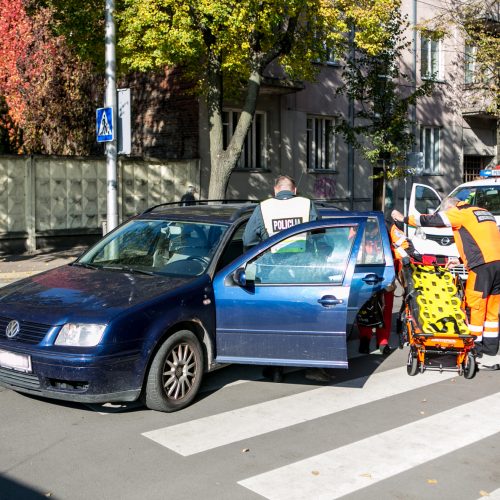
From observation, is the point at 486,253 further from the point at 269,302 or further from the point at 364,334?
the point at 269,302

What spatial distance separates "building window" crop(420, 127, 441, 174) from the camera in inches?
1090

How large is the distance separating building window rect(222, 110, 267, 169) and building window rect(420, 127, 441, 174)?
8.54m

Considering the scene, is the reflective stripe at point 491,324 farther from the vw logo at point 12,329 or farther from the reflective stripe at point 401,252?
the vw logo at point 12,329

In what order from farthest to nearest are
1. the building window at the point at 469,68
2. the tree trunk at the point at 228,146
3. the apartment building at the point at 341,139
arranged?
the building window at the point at 469,68 → the apartment building at the point at 341,139 → the tree trunk at the point at 228,146

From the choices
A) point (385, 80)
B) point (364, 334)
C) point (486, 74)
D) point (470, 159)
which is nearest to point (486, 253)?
point (364, 334)

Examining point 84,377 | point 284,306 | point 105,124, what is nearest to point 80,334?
Answer: point 84,377

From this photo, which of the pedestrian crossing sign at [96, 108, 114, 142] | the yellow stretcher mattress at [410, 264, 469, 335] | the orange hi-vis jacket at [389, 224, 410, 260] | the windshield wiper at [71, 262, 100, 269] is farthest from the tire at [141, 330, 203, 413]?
the pedestrian crossing sign at [96, 108, 114, 142]

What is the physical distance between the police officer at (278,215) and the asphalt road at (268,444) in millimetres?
1370

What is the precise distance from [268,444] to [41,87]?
20053 mm

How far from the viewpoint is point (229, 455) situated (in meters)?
4.64

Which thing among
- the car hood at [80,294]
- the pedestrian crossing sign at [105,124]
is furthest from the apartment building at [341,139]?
the car hood at [80,294]

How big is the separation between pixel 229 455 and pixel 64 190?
14.6 meters

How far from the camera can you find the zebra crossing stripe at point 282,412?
4.93m

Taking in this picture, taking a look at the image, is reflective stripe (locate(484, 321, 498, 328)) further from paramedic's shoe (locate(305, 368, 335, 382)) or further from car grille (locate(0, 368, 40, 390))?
car grille (locate(0, 368, 40, 390))
